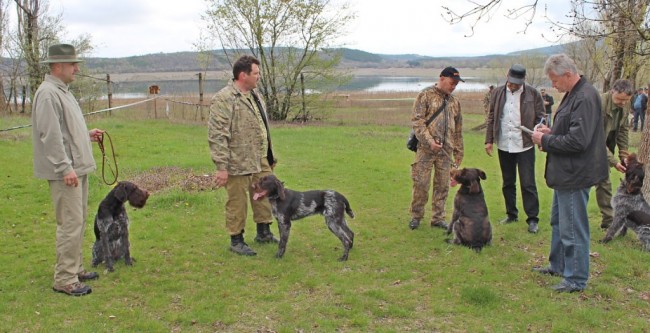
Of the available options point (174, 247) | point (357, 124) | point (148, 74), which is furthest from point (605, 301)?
point (148, 74)

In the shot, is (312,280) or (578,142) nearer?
(578,142)

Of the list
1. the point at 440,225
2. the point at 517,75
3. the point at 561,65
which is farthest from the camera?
the point at 440,225

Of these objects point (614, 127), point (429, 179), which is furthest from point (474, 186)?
point (614, 127)

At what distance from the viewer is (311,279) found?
5.48 metres

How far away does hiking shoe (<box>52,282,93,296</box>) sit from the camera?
4.98 m

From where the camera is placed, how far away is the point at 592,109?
462 cm

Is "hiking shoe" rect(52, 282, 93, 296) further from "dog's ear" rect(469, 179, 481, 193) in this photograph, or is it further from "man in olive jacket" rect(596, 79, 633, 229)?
"man in olive jacket" rect(596, 79, 633, 229)

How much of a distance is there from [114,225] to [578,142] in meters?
4.73

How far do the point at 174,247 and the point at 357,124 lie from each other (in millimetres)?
16575

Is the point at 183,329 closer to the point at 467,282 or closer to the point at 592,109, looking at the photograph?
the point at 467,282

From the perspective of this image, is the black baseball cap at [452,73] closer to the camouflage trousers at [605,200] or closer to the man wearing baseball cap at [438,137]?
the man wearing baseball cap at [438,137]

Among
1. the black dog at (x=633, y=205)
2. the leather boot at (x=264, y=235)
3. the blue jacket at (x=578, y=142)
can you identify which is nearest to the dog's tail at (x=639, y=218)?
the black dog at (x=633, y=205)

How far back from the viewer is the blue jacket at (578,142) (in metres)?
4.61

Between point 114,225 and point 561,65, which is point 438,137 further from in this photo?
point 114,225
